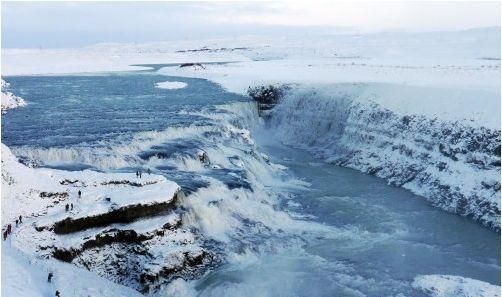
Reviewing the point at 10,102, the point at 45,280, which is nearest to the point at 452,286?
the point at 45,280

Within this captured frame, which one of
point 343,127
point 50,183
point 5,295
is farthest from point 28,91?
point 5,295

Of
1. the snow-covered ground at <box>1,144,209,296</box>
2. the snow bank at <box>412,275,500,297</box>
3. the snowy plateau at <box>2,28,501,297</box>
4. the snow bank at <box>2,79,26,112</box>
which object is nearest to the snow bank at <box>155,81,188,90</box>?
the snowy plateau at <box>2,28,501,297</box>

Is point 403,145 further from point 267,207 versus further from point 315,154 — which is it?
point 267,207

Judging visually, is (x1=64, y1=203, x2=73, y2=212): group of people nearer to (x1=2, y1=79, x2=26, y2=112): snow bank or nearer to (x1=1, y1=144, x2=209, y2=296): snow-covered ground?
(x1=1, y1=144, x2=209, y2=296): snow-covered ground

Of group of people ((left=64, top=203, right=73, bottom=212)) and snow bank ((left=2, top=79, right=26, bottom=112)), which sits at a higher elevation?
snow bank ((left=2, top=79, right=26, bottom=112))

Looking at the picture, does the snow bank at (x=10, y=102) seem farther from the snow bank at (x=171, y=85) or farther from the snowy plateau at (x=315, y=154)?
the snow bank at (x=171, y=85)

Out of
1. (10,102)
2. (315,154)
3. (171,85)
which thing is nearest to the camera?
(315,154)
